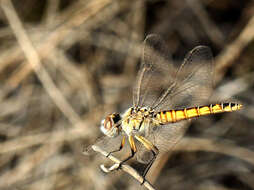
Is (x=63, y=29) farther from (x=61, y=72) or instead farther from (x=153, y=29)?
(x=153, y=29)

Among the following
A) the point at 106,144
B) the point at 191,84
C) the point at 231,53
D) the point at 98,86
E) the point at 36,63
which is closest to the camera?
the point at 106,144

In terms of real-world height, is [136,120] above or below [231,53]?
above

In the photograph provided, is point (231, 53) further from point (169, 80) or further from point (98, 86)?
point (169, 80)

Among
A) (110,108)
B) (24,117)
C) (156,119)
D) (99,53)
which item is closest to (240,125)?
(110,108)

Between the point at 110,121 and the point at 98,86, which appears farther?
the point at 98,86

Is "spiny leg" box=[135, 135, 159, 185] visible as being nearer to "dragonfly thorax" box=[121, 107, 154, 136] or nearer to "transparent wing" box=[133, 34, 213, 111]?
"dragonfly thorax" box=[121, 107, 154, 136]

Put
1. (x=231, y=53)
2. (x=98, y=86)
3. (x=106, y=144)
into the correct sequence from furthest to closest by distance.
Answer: (x=98, y=86) → (x=231, y=53) → (x=106, y=144)

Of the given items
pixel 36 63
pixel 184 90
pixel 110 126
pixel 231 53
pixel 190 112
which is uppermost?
pixel 36 63

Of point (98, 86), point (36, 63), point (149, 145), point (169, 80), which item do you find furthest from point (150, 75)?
point (98, 86)
